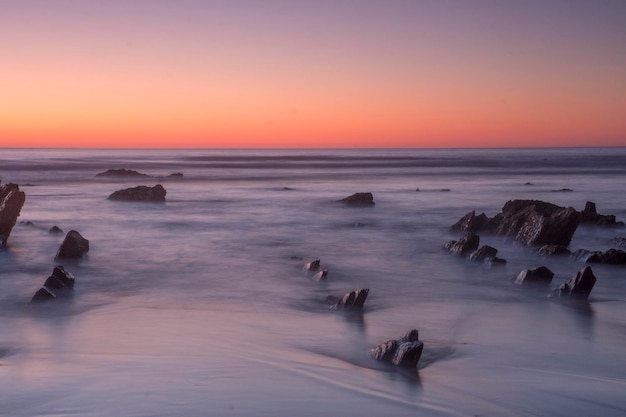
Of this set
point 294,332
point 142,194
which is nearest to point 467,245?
point 294,332

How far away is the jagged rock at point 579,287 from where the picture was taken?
1038 centimetres

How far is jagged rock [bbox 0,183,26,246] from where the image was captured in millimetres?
15594

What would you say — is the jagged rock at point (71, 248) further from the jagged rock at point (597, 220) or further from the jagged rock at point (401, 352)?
the jagged rock at point (597, 220)

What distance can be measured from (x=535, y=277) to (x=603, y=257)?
100 inches

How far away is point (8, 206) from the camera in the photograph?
51.3ft

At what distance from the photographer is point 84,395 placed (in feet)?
19.5

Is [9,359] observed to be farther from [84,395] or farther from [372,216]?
[372,216]

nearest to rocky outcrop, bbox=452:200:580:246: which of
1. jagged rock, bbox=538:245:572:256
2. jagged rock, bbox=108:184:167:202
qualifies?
jagged rock, bbox=538:245:572:256

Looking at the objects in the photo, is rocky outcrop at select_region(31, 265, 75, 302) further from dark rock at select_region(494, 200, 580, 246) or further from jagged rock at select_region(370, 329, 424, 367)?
dark rock at select_region(494, 200, 580, 246)

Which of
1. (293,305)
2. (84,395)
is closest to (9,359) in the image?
(84,395)

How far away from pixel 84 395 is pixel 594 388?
15.2 feet

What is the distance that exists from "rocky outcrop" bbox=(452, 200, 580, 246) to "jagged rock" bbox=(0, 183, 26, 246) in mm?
11501

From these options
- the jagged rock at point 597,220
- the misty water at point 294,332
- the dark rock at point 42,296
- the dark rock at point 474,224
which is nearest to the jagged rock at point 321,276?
the misty water at point 294,332

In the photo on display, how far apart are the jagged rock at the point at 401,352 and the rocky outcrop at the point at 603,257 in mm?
7481
